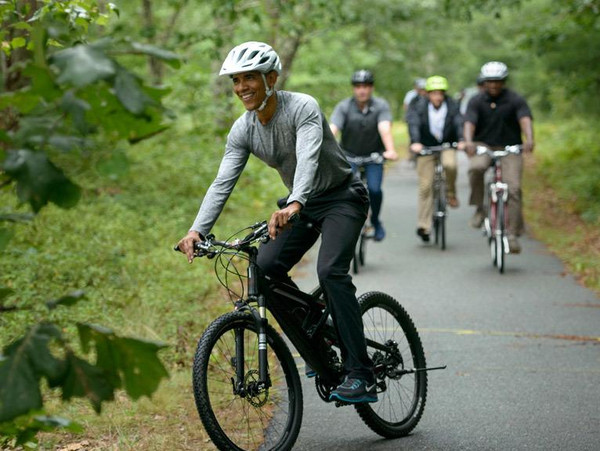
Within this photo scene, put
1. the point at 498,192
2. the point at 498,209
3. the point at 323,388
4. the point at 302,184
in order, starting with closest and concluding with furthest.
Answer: the point at 302,184 < the point at 323,388 < the point at 498,209 < the point at 498,192

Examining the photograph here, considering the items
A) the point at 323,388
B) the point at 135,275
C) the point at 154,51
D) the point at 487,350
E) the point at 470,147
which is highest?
the point at 470,147

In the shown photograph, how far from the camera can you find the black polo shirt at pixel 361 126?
41.6 feet

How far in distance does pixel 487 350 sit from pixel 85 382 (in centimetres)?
582

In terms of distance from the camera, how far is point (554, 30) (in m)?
18.3

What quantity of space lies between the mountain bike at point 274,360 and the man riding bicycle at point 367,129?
21.7 ft

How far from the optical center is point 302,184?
5031mm

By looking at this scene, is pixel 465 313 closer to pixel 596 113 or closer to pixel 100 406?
pixel 100 406

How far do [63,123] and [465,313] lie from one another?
24.3 feet

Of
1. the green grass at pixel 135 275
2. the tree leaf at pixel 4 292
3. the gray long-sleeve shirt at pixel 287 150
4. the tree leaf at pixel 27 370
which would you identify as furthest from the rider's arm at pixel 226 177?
the tree leaf at pixel 27 370

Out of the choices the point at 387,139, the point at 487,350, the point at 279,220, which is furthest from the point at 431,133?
the point at 279,220

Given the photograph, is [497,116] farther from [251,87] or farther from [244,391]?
[244,391]

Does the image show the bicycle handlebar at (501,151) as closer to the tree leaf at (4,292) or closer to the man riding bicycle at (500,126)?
the man riding bicycle at (500,126)

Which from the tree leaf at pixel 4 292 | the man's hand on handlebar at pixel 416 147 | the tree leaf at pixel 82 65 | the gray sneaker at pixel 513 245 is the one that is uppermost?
the man's hand on handlebar at pixel 416 147

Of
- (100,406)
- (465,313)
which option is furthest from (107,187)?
(100,406)
